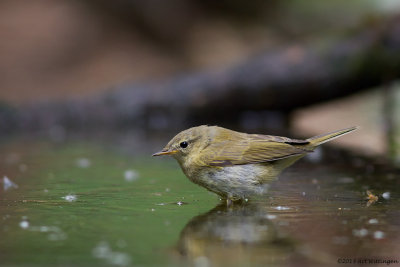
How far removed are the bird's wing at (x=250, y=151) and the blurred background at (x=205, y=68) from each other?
303 centimetres

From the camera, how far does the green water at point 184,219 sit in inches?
136

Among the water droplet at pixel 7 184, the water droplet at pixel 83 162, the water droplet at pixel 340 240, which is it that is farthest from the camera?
the water droplet at pixel 83 162

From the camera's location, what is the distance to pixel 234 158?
17.0 ft

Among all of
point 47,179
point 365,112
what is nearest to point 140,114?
point 365,112

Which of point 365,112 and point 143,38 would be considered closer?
point 365,112

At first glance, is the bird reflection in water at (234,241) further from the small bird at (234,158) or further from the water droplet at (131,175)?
the water droplet at (131,175)

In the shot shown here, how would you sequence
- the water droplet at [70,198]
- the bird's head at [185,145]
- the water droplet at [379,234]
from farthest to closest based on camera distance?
the bird's head at [185,145], the water droplet at [70,198], the water droplet at [379,234]

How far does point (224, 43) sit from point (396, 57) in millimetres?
9016

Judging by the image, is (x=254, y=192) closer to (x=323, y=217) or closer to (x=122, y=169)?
(x=323, y=217)

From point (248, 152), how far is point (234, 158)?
14 cm

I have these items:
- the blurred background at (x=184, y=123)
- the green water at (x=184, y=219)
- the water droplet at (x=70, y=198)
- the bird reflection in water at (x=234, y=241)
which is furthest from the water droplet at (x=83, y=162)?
the bird reflection in water at (x=234, y=241)

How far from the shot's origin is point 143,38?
722 inches

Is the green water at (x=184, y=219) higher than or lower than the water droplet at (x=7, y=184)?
lower

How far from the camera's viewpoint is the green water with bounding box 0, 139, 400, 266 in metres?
3.46
